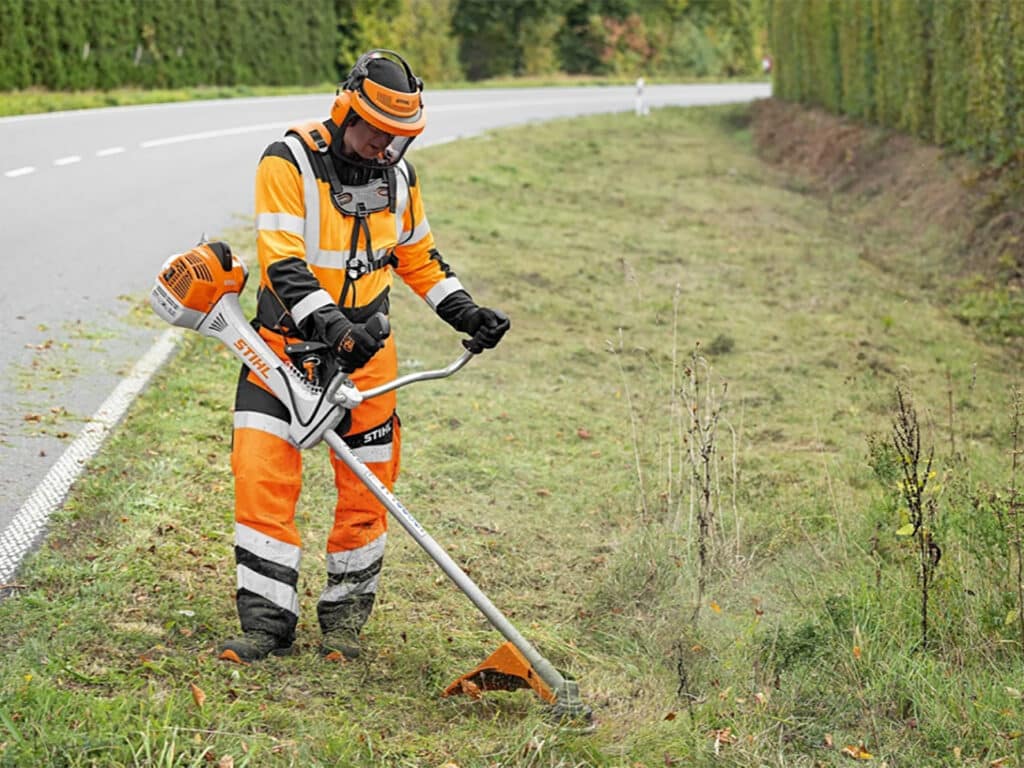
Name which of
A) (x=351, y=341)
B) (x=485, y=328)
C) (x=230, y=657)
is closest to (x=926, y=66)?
(x=485, y=328)

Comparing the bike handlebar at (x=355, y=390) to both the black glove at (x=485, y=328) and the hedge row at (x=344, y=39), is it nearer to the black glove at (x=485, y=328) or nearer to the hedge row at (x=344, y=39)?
the black glove at (x=485, y=328)

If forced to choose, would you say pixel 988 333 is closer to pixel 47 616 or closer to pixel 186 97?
pixel 47 616

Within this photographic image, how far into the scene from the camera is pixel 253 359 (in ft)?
13.9

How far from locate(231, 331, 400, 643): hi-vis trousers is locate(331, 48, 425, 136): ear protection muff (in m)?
0.80

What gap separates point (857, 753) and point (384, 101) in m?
2.56

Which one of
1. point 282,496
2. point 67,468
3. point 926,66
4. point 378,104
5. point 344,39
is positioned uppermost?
point 378,104

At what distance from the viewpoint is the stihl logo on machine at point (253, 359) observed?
4.21 meters

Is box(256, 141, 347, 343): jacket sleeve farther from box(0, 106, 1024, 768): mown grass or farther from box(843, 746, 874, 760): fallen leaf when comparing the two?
box(843, 746, 874, 760): fallen leaf

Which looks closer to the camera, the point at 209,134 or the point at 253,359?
the point at 253,359

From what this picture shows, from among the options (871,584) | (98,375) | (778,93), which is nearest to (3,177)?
(98,375)

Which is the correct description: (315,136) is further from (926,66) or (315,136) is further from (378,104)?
(926,66)

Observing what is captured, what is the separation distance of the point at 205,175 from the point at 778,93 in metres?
15.9

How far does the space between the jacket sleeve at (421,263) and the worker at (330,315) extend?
0.02 m

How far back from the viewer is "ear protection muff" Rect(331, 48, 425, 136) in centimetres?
407
